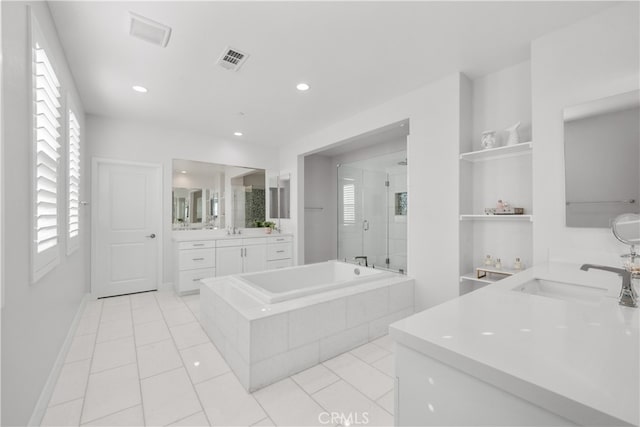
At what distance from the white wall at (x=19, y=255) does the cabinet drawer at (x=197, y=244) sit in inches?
82.4

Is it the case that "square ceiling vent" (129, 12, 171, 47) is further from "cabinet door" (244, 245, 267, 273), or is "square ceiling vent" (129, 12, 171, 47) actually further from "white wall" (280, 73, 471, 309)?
"cabinet door" (244, 245, 267, 273)

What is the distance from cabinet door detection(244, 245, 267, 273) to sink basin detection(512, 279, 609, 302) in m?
3.76

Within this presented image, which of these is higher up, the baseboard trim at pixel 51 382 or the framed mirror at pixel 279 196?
the framed mirror at pixel 279 196

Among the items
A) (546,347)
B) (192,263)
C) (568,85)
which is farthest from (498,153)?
(192,263)

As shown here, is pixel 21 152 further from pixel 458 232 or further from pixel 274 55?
pixel 458 232

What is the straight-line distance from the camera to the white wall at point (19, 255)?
1.15 m

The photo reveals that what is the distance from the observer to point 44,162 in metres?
1.65

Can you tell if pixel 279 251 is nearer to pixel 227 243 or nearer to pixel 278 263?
pixel 278 263

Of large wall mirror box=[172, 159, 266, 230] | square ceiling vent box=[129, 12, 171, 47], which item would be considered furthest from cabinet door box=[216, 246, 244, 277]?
square ceiling vent box=[129, 12, 171, 47]

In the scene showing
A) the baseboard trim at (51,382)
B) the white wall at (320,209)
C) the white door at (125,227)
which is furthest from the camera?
the white wall at (320,209)

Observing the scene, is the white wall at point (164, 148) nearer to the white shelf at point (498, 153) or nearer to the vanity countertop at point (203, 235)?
the vanity countertop at point (203, 235)

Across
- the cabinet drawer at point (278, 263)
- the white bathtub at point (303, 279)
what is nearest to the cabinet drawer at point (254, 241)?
the cabinet drawer at point (278, 263)

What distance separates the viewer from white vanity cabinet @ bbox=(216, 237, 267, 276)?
423 cm

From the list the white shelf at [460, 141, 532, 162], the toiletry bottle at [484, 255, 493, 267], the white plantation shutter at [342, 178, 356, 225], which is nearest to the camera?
the white shelf at [460, 141, 532, 162]
